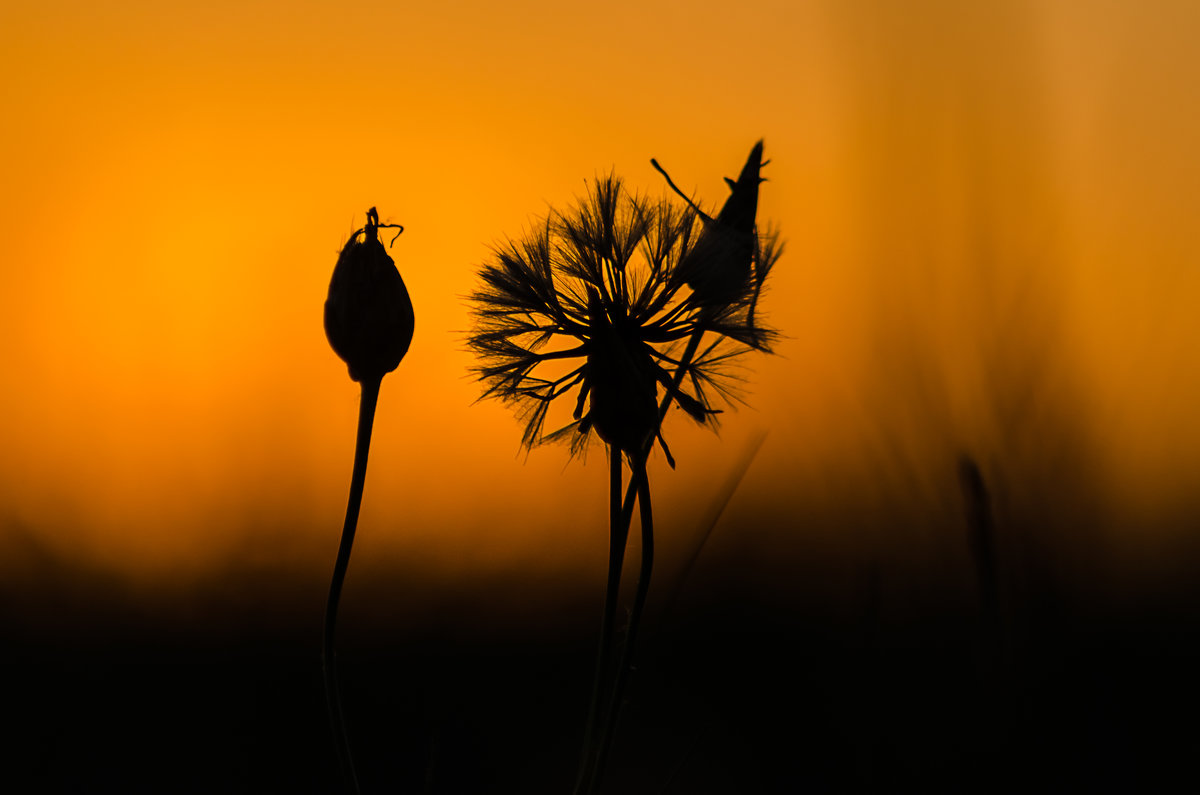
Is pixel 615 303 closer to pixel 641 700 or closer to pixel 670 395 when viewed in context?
pixel 670 395

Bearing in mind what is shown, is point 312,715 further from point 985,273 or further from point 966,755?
point 985,273

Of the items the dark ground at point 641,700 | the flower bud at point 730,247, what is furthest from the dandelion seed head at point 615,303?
the dark ground at point 641,700

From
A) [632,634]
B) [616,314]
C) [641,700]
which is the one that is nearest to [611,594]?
[632,634]

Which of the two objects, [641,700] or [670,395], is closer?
[670,395]

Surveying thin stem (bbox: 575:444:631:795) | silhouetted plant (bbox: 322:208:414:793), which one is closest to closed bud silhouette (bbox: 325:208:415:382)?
silhouetted plant (bbox: 322:208:414:793)

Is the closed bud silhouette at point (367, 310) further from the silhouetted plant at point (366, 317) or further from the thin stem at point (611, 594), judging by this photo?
the thin stem at point (611, 594)

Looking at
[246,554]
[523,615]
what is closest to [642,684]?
[523,615]

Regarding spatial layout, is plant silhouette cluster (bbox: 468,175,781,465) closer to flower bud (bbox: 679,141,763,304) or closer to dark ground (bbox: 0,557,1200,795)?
flower bud (bbox: 679,141,763,304)
